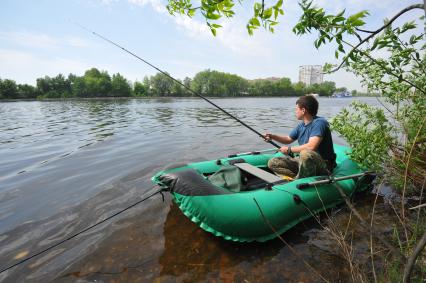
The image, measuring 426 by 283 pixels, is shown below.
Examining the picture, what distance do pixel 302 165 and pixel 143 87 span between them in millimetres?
104451

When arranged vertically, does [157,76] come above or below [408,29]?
above

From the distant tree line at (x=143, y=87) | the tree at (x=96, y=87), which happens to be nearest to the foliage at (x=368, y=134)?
the distant tree line at (x=143, y=87)

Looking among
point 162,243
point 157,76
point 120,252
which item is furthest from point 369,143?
point 157,76

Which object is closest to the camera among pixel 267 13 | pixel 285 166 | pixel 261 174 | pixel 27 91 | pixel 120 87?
pixel 267 13

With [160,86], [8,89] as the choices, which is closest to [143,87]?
[160,86]

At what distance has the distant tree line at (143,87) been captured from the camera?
3155 inches

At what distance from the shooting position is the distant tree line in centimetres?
8012

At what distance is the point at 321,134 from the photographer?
15.3ft

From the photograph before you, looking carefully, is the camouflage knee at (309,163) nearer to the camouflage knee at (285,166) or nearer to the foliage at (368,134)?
the camouflage knee at (285,166)

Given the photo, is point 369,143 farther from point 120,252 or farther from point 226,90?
point 226,90

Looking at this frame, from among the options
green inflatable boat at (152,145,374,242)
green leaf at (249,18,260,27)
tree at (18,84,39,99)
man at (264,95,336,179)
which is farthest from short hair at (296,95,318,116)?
tree at (18,84,39,99)

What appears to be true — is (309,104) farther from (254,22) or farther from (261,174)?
(254,22)

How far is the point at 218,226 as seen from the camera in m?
A: 3.55

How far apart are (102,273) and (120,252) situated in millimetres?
426
